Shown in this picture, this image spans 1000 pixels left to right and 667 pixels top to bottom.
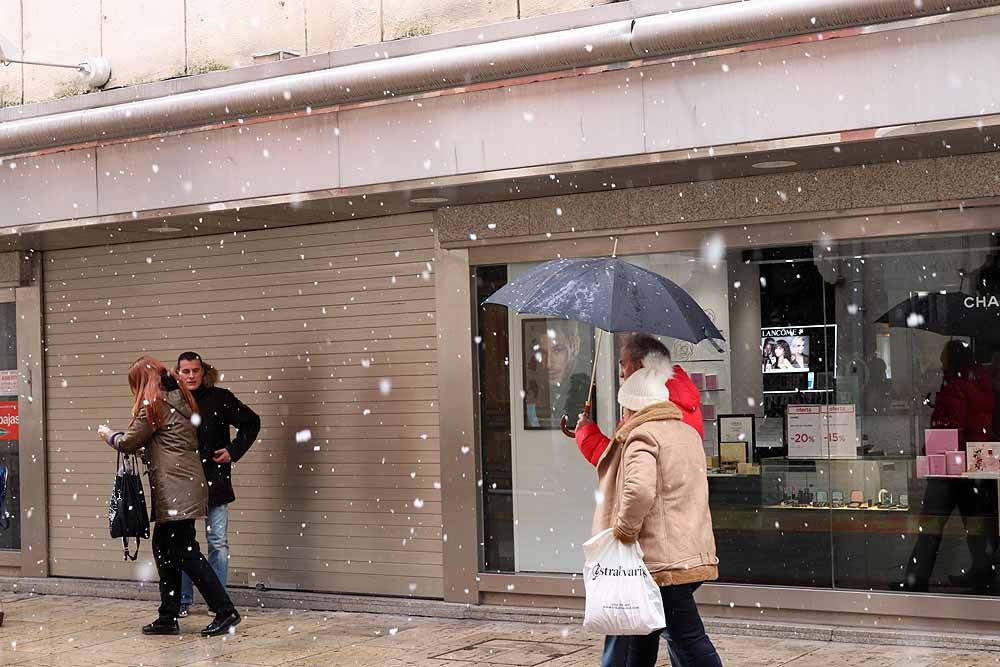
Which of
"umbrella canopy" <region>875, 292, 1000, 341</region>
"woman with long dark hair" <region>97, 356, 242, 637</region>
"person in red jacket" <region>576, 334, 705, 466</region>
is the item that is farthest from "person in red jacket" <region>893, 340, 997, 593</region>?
"woman with long dark hair" <region>97, 356, 242, 637</region>

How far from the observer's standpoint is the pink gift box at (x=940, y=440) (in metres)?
8.84

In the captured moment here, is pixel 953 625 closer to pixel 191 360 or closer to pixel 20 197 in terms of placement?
pixel 191 360

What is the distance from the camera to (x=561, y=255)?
10094mm

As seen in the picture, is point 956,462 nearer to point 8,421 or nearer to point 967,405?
point 967,405

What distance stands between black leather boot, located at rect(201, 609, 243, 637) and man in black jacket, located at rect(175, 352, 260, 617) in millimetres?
714

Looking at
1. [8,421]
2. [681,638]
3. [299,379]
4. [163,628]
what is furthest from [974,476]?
[8,421]

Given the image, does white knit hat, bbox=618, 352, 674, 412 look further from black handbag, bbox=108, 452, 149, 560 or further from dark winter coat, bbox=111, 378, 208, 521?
black handbag, bbox=108, 452, 149, 560

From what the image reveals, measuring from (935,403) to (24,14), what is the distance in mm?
8230

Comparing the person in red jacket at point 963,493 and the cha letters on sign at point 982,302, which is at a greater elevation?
the cha letters on sign at point 982,302

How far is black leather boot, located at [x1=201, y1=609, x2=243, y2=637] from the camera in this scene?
9.74 meters

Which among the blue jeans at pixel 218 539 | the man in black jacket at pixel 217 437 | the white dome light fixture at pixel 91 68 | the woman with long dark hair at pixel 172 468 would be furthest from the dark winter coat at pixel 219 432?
the white dome light fixture at pixel 91 68

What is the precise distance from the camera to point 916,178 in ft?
28.7

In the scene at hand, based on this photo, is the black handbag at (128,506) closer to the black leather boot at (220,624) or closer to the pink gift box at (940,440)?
the black leather boot at (220,624)

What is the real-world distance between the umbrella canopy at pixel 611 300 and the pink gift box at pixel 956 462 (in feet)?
9.81
